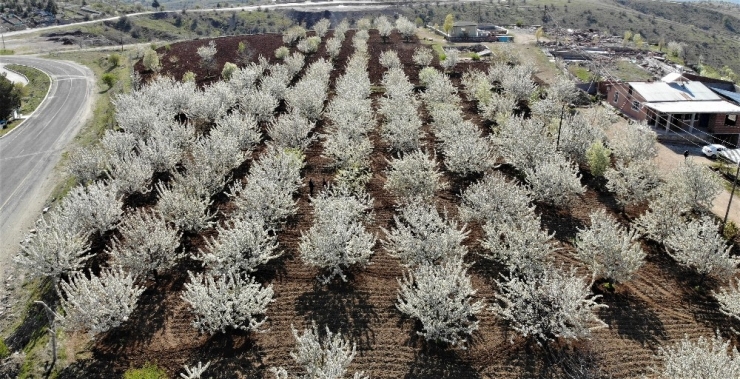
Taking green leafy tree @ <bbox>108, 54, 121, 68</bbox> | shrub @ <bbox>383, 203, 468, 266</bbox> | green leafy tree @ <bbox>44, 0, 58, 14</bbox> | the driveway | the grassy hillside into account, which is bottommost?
the grassy hillside

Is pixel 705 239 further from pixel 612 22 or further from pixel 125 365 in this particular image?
pixel 612 22

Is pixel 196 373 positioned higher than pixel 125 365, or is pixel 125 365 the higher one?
pixel 196 373

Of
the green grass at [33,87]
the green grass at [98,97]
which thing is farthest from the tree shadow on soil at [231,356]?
the green grass at [33,87]

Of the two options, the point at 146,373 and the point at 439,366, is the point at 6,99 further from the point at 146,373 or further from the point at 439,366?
the point at 439,366

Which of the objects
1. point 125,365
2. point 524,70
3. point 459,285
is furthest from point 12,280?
point 524,70

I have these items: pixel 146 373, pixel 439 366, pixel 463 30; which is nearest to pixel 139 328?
pixel 146 373

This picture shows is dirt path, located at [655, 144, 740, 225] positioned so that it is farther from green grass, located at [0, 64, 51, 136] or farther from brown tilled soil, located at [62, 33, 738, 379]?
green grass, located at [0, 64, 51, 136]

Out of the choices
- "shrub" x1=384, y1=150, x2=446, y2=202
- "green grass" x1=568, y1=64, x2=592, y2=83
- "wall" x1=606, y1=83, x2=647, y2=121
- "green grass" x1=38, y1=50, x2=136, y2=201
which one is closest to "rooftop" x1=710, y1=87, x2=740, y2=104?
"wall" x1=606, y1=83, x2=647, y2=121

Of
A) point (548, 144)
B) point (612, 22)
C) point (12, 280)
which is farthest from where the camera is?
point (612, 22)
